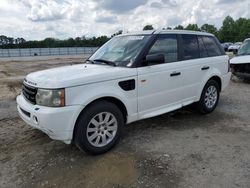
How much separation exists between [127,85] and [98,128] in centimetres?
81

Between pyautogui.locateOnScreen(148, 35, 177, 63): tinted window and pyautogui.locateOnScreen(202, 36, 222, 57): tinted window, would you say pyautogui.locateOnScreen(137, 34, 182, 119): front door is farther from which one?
pyautogui.locateOnScreen(202, 36, 222, 57): tinted window

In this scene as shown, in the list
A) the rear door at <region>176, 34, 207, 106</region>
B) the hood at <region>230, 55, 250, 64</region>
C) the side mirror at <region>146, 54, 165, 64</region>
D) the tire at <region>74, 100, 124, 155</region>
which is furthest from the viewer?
the hood at <region>230, 55, 250, 64</region>

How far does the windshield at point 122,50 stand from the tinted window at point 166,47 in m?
0.21

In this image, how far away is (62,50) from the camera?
41562mm

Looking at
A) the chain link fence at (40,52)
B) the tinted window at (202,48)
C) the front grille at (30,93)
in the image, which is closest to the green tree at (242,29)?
the chain link fence at (40,52)

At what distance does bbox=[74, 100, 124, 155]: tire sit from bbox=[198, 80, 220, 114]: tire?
231 cm

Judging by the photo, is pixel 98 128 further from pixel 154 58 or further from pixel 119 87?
pixel 154 58

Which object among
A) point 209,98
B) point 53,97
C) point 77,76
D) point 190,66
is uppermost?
point 190,66

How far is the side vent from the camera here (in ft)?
12.8

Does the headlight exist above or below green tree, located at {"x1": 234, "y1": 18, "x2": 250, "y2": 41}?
below

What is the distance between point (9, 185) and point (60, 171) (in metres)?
0.63

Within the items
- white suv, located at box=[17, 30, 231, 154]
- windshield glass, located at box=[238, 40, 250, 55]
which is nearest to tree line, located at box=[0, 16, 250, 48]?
windshield glass, located at box=[238, 40, 250, 55]

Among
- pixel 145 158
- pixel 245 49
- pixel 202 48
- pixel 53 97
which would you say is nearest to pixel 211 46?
pixel 202 48

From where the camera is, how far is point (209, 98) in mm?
5699
